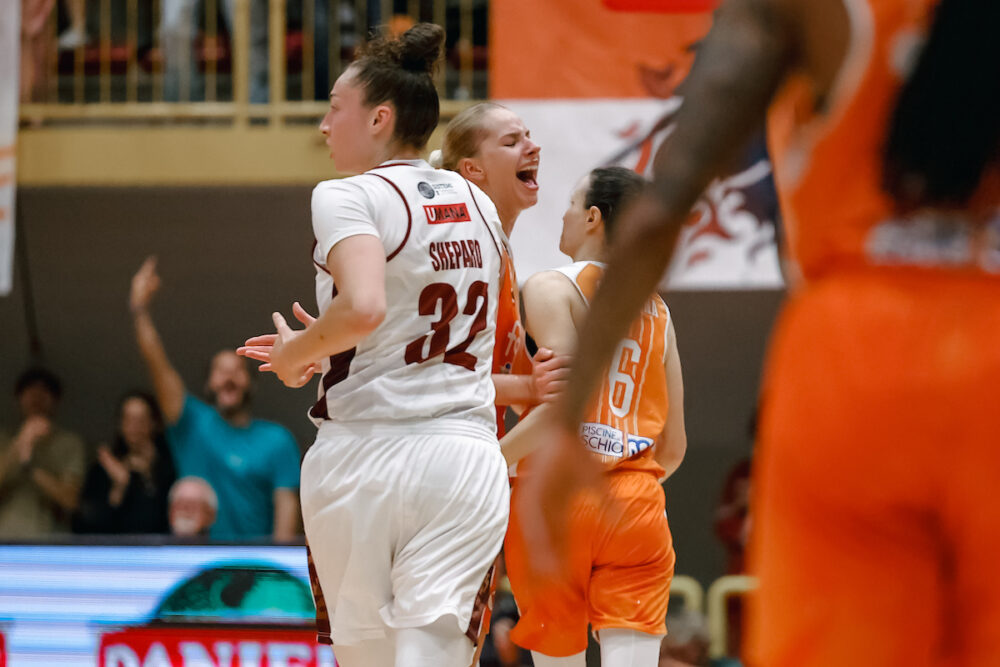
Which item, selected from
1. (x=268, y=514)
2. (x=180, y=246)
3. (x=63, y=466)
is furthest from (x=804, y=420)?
(x=180, y=246)

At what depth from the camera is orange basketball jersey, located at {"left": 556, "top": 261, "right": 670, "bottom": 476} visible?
13.0ft

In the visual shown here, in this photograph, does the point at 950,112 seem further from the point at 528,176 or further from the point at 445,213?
the point at 528,176

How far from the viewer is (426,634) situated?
304 cm

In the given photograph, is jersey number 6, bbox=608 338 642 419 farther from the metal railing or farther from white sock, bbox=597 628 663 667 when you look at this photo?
the metal railing

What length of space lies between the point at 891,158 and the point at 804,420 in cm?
29

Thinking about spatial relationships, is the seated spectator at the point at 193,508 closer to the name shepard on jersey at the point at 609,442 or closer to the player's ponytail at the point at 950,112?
the name shepard on jersey at the point at 609,442

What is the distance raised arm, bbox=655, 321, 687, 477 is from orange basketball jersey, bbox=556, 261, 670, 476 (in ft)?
0.21

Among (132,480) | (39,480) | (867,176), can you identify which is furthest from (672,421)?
(39,480)

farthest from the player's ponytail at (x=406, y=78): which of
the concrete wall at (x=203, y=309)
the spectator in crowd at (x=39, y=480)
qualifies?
the concrete wall at (x=203, y=309)

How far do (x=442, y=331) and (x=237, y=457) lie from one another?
13.3 feet

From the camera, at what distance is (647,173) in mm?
7129

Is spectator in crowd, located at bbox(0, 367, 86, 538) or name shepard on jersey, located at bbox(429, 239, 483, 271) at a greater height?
name shepard on jersey, located at bbox(429, 239, 483, 271)

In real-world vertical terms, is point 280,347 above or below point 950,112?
below

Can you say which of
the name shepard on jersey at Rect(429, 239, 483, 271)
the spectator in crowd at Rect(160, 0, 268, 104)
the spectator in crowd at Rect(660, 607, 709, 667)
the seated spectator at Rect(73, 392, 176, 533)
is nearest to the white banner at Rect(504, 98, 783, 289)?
the spectator in crowd at Rect(660, 607, 709, 667)
